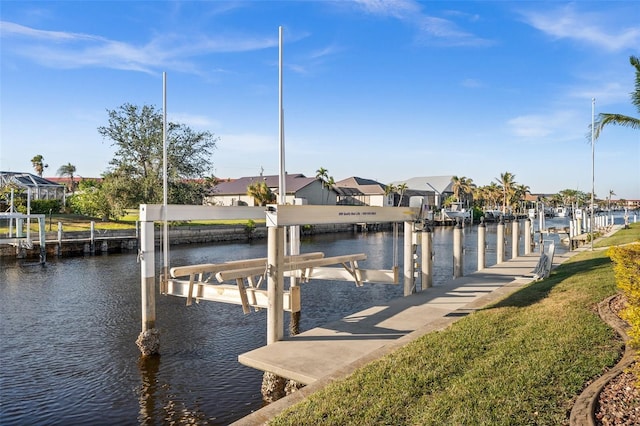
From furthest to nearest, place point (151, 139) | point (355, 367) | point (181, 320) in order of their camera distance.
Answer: point (151, 139) → point (181, 320) → point (355, 367)

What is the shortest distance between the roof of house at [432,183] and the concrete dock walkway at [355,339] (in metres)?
102

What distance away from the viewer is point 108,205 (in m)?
47.1

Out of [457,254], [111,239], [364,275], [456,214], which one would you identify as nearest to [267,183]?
[456,214]

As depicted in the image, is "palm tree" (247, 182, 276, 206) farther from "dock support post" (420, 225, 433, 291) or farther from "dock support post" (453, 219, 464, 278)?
"dock support post" (420, 225, 433, 291)

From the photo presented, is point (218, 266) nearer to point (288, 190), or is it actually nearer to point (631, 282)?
point (631, 282)

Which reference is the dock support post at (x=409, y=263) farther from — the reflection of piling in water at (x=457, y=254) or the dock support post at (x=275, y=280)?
the dock support post at (x=275, y=280)

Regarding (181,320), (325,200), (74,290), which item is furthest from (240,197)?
(181,320)

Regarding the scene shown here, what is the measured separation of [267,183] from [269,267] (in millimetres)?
69214

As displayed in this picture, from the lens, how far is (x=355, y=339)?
8938 millimetres

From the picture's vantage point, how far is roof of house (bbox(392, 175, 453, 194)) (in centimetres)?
11306

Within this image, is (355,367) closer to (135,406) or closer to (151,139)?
(135,406)

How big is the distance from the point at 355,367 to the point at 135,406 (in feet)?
14.6

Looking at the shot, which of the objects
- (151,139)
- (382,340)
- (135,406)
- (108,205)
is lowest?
(135,406)

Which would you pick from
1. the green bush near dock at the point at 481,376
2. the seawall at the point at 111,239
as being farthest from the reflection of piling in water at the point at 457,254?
the seawall at the point at 111,239
